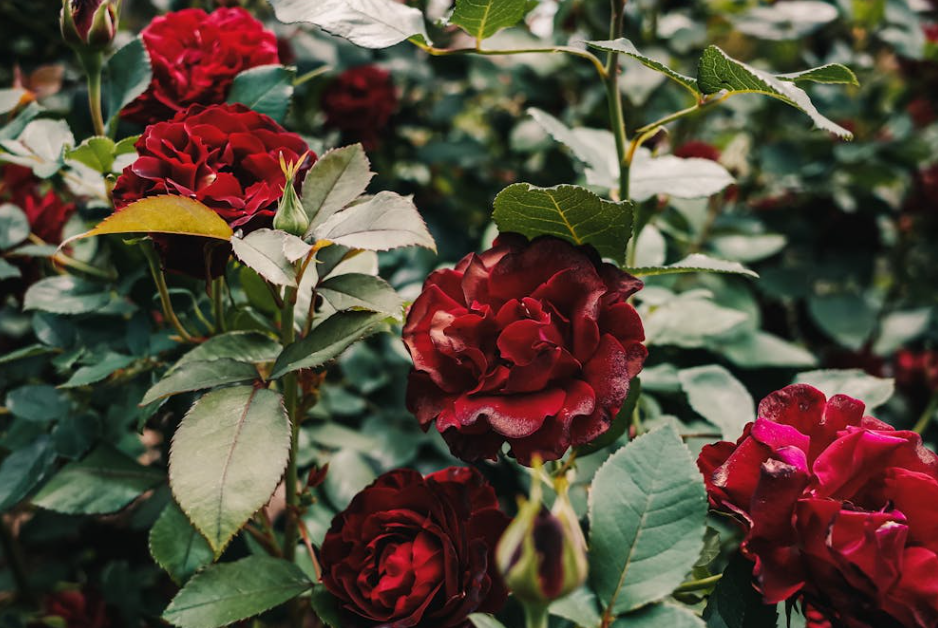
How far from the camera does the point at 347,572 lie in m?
0.57

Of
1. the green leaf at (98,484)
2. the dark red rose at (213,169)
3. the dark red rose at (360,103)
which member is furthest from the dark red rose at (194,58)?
the dark red rose at (360,103)

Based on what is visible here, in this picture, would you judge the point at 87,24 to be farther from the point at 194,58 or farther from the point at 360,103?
the point at 360,103

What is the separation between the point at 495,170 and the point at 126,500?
1.06 meters

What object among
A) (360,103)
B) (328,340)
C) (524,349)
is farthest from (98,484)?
(360,103)

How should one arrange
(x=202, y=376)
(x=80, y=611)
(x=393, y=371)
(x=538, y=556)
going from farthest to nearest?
1. (x=393, y=371)
2. (x=80, y=611)
3. (x=202, y=376)
4. (x=538, y=556)

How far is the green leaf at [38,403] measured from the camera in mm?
800

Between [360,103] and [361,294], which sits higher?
[361,294]

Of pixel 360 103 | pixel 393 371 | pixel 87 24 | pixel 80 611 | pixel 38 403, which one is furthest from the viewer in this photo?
pixel 360 103

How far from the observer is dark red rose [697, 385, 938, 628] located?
45 centimetres

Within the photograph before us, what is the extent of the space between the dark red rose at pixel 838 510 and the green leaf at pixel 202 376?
1.19 ft

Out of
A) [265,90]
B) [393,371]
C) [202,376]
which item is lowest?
[393,371]

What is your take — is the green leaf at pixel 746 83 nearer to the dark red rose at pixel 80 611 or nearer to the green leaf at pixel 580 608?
the green leaf at pixel 580 608

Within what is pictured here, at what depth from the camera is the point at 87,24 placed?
68 centimetres

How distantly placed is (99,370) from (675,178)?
607 mm
